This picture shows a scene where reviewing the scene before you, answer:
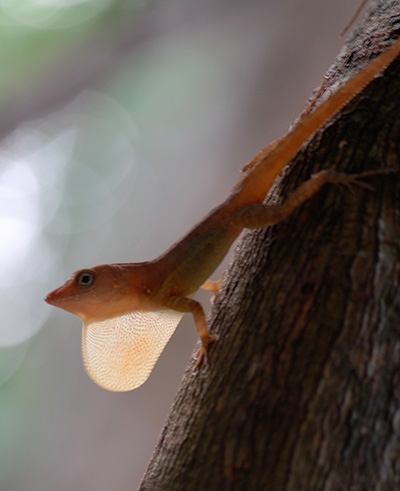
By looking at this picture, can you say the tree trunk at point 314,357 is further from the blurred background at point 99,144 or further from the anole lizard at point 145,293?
the blurred background at point 99,144

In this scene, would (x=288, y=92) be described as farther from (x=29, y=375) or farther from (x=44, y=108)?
(x=29, y=375)

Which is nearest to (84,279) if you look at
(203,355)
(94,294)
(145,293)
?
(94,294)

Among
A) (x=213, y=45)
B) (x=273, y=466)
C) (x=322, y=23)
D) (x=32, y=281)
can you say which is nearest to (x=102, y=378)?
(x=273, y=466)

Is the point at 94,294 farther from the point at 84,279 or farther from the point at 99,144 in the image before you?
the point at 99,144

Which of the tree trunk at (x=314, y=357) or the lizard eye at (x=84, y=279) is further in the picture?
the lizard eye at (x=84, y=279)

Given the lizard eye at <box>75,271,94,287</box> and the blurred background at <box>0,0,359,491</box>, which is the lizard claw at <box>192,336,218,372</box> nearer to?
the lizard eye at <box>75,271,94,287</box>

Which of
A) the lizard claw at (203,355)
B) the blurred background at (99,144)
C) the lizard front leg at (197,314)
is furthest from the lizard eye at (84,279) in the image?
the blurred background at (99,144)
